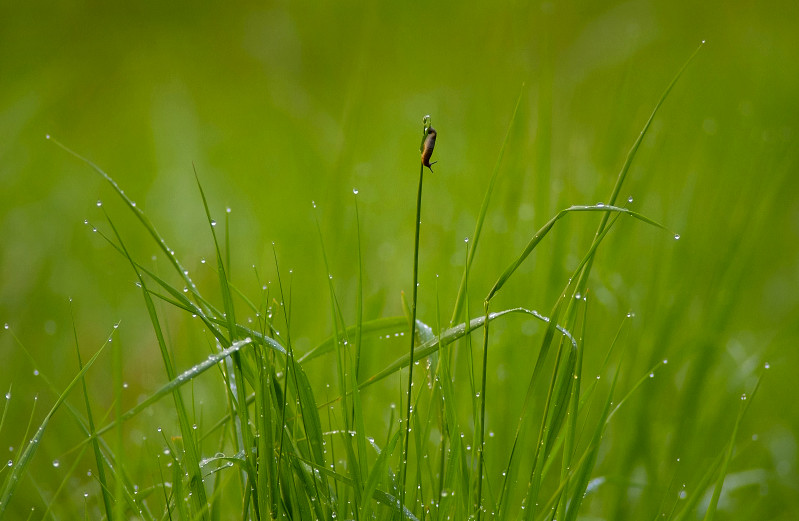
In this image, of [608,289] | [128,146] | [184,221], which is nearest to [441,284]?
[608,289]

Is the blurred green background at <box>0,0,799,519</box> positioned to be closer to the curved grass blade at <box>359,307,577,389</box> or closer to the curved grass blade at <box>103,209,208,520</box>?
the curved grass blade at <box>359,307,577,389</box>

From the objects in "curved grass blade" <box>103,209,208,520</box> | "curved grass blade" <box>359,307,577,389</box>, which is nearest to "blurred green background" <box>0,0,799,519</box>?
"curved grass blade" <box>359,307,577,389</box>

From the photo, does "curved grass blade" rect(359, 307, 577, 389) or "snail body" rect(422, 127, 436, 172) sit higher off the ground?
"snail body" rect(422, 127, 436, 172)

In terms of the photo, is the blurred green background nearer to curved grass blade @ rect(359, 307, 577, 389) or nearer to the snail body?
curved grass blade @ rect(359, 307, 577, 389)

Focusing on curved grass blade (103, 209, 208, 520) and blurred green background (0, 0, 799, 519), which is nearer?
curved grass blade (103, 209, 208, 520)

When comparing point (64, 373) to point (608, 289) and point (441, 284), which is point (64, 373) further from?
point (608, 289)

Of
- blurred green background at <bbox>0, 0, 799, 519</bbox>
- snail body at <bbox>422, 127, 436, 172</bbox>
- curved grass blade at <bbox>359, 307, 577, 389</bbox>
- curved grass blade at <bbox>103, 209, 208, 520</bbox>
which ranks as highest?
blurred green background at <bbox>0, 0, 799, 519</bbox>

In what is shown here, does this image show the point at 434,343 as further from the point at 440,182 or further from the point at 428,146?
the point at 440,182

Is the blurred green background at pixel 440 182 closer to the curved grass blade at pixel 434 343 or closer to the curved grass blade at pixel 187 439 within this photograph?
the curved grass blade at pixel 434 343
